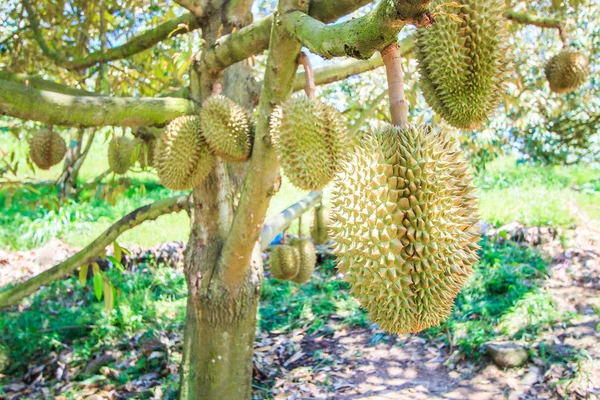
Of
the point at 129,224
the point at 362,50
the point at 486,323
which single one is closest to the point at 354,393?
the point at 486,323

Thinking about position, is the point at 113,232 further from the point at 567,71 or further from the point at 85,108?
the point at 567,71

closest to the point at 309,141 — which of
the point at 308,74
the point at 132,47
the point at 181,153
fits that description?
the point at 308,74

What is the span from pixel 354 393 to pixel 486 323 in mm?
1226

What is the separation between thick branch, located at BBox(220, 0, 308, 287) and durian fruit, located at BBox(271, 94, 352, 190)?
0.10 meters

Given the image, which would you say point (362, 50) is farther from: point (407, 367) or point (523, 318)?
point (523, 318)

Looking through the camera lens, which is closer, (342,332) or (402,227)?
(402,227)

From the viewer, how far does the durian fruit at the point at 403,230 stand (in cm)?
102

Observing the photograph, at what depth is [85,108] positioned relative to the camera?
5.82 ft

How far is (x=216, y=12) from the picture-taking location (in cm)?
225

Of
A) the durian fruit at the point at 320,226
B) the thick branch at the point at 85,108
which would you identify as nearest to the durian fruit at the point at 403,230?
the thick branch at the point at 85,108

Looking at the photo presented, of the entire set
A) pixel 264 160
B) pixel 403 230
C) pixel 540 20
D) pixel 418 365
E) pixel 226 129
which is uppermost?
pixel 540 20

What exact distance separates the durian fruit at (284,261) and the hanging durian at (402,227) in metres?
1.99

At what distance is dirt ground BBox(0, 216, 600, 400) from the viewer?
9.76ft

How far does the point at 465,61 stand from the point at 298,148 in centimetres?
50
